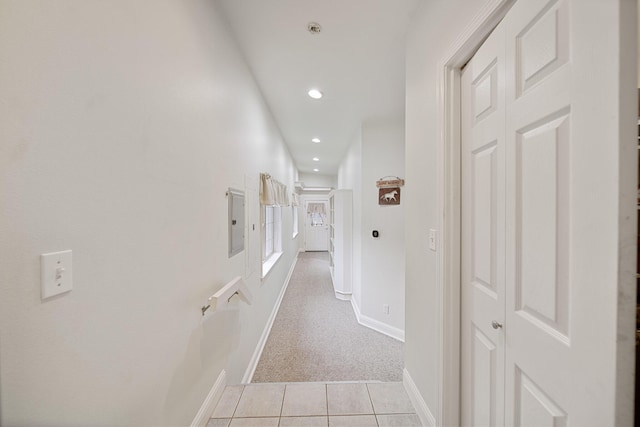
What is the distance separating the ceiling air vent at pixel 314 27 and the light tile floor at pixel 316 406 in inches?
98.9

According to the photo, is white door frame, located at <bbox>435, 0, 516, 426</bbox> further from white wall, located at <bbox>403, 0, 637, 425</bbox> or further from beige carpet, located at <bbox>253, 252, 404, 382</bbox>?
beige carpet, located at <bbox>253, 252, 404, 382</bbox>

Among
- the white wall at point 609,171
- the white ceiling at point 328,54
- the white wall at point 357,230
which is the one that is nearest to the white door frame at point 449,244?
the white wall at point 609,171

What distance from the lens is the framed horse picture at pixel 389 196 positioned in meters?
2.84

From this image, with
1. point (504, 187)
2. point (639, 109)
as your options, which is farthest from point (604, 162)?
point (504, 187)

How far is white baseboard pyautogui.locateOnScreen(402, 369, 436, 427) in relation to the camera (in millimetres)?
1202

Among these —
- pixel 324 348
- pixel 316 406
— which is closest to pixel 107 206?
pixel 316 406

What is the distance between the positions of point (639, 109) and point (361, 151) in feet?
8.64

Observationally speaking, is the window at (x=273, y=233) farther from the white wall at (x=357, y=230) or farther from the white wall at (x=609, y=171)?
the white wall at (x=609, y=171)

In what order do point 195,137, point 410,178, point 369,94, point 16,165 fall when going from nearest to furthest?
point 16,165 < point 195,137 < point 410,178 < point 369,94

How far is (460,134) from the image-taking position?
111cm

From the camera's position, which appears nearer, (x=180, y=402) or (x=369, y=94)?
(x=180, y=402)

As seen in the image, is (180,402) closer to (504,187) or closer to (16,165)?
(16,165)

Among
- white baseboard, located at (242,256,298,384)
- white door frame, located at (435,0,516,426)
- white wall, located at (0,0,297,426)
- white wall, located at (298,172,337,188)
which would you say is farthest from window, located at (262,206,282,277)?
white wall, located at (298,172,337,188)

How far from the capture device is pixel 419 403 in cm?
132
